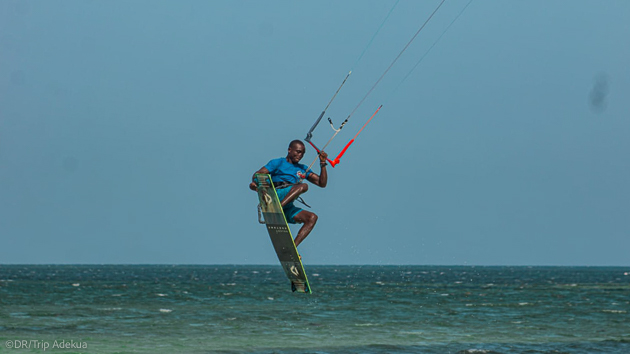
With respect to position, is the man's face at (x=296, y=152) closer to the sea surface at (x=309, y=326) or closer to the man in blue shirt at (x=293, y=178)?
the man in blue shirt at (x=293, y=178)

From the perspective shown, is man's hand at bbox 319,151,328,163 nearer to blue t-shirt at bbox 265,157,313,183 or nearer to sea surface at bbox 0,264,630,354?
blue t-shirt at bbox 265,157,313,183

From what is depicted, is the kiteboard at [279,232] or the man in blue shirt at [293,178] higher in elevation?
the man in blue shirt at [293,178]

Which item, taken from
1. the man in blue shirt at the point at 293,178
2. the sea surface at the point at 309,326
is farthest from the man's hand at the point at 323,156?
the sea surface at the point at 309,326

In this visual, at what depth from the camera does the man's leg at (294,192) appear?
16406 mm

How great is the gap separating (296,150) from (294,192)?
775 millimetres

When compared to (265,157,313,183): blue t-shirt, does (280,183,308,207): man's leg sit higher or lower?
lower

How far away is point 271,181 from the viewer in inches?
640

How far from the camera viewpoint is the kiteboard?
643 inches

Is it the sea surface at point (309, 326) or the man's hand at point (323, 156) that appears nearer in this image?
the man's hand at point (323, 156)

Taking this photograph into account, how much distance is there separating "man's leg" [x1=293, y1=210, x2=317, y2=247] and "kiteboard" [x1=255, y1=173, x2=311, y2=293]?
0.16 meters

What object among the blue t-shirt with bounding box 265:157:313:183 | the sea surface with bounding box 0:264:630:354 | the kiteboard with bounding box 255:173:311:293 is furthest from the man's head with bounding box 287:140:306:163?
the sea surface with bounding box 0:264:630:354

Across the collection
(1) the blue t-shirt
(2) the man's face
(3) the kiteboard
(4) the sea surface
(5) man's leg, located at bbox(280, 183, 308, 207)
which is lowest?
(4) the sea surface

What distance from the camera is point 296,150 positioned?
16391mm

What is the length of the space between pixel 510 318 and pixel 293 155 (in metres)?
29.1
